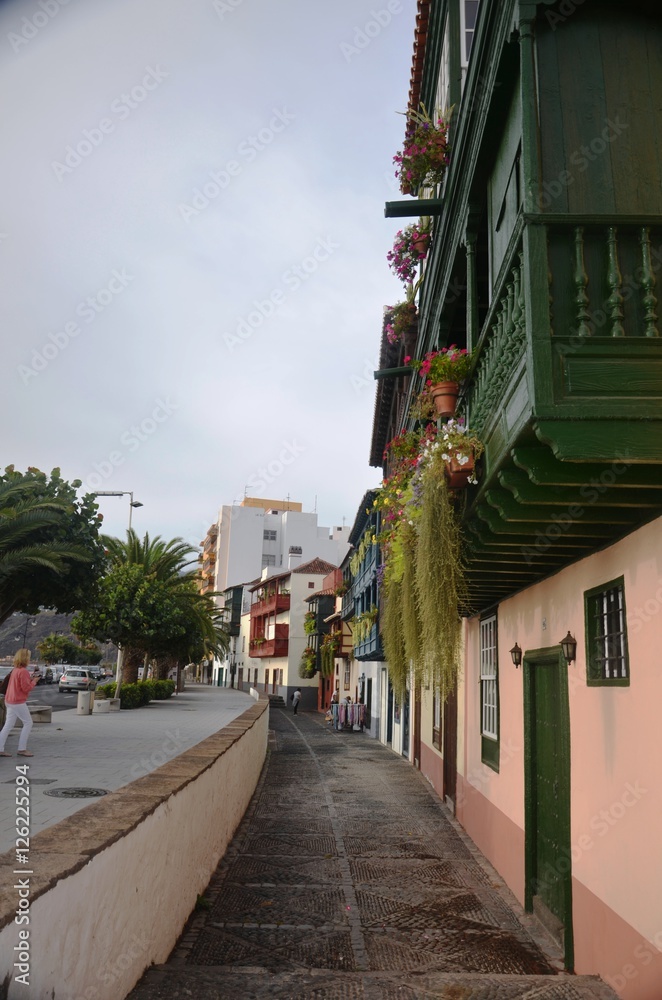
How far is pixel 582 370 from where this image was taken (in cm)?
403

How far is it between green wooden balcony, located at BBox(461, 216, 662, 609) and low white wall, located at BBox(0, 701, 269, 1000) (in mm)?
3104

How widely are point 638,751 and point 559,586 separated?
2224 mm

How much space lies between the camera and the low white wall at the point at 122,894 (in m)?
2.88

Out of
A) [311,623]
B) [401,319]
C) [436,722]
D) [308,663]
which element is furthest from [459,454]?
[308,663]

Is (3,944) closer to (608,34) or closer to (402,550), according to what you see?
(402,550)

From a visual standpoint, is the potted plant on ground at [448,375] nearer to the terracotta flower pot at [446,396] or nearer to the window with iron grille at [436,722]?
the terracotta flower pot at [446,396]

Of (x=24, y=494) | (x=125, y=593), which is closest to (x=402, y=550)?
(x=24, y=494)

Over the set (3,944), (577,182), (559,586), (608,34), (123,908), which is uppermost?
(608,34)

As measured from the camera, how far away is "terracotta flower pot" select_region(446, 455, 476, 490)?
5438 mm

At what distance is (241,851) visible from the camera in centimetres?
905

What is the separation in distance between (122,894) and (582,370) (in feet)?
12.4

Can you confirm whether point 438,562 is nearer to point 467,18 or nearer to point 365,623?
point 467,18

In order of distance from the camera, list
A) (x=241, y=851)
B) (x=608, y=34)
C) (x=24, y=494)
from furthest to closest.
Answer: (x=24, y=494)
(x=241, y=851)
(x=608, y=34)

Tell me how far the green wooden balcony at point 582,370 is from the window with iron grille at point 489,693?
4993mm
